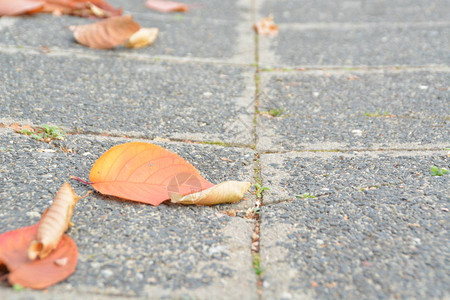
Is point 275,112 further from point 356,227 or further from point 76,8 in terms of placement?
point 76,8

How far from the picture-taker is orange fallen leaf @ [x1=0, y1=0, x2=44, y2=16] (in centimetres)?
257

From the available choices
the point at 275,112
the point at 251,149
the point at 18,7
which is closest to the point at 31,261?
the point at 251,149

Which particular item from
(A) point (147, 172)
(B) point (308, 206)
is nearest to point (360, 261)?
(B) point (308, 206)

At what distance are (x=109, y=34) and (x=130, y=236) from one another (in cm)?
148

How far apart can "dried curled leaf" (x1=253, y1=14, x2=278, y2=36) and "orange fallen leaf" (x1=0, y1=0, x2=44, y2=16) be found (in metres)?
1.21

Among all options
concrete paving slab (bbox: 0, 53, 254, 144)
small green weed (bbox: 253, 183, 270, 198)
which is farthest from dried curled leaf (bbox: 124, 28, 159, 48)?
small green weed (bbox: 253, 183, 270, 198)

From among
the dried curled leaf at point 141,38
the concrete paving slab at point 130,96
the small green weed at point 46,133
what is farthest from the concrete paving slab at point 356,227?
the dried curled leaf at point 141,38

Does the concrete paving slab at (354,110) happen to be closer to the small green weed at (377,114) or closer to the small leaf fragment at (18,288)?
the small green weed at (377,114)

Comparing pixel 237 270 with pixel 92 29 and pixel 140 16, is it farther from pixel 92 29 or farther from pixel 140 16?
pixel 140 16

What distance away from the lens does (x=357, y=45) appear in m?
2.67

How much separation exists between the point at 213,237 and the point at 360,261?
0.34 metres

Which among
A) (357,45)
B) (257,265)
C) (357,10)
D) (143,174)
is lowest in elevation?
(257,265)

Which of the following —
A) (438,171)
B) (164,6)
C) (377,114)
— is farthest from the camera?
(164,6)

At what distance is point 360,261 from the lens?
1091 mm
